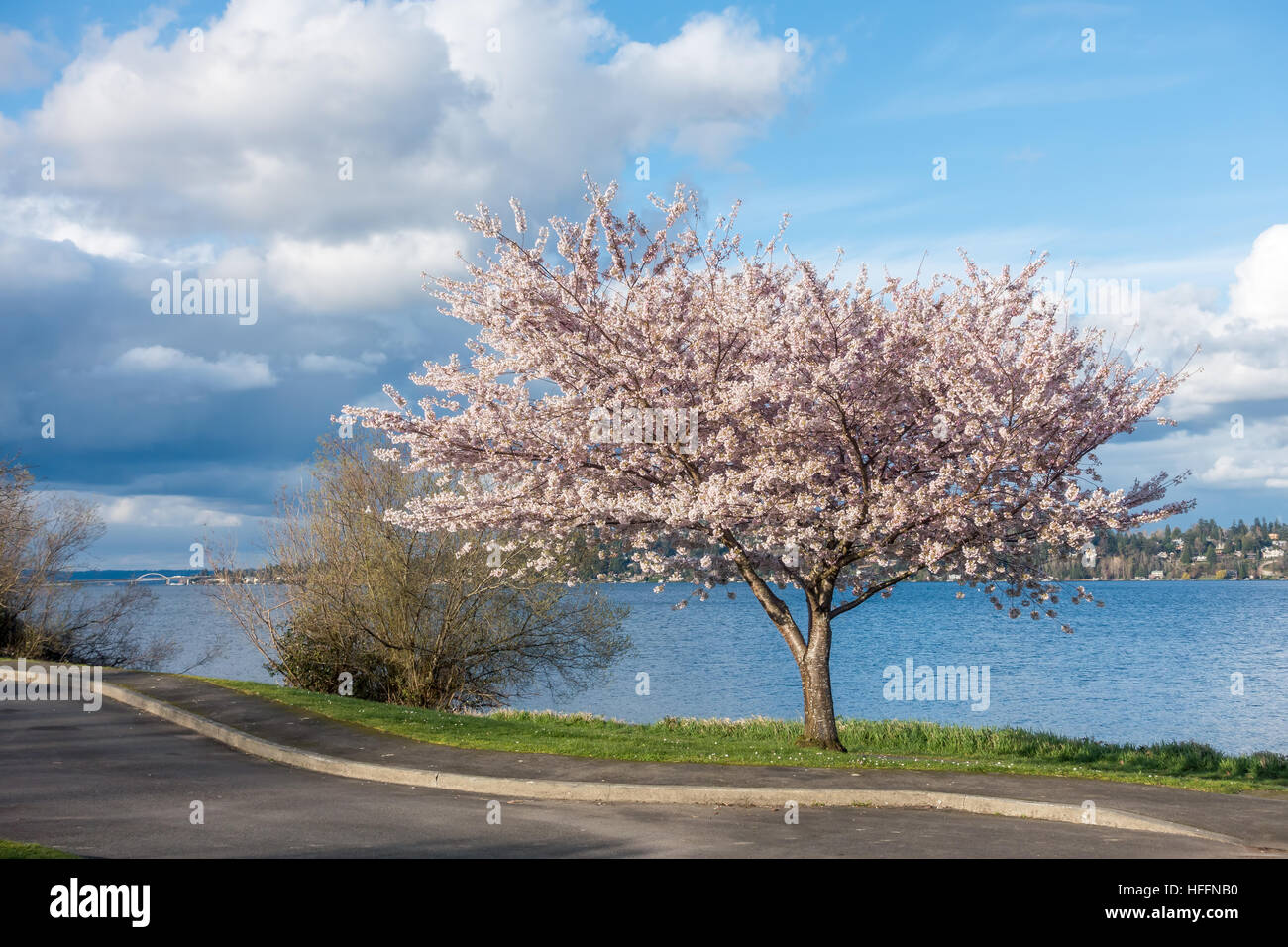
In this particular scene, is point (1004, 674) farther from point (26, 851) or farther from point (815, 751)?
point (26, 851)

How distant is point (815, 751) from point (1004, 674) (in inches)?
1379

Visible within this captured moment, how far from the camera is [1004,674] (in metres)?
47.8

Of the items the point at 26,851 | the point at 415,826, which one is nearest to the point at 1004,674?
the point at 415,826

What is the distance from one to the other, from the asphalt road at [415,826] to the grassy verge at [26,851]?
0.71 m

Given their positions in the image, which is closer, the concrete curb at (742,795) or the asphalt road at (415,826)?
the asphalt road at (415,826)

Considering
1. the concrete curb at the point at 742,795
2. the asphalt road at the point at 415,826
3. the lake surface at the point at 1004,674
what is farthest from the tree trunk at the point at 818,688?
the lake surface at the point at 1004,674

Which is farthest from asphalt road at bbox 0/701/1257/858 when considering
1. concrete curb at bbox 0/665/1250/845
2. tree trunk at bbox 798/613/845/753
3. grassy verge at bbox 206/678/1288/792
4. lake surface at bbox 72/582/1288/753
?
lake surface at bbox 72/582/1288/753

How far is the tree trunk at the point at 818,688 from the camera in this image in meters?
17.0

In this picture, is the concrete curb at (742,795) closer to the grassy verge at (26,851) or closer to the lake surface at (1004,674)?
the grassy verge at (26,851)

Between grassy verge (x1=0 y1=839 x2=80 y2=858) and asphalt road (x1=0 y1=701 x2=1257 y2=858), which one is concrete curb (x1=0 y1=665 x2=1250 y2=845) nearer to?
asphalt road (x1=0 y1=701 x2=1257 y2=858)

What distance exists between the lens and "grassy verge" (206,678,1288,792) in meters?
15.0

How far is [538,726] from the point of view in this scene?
19562 mm
